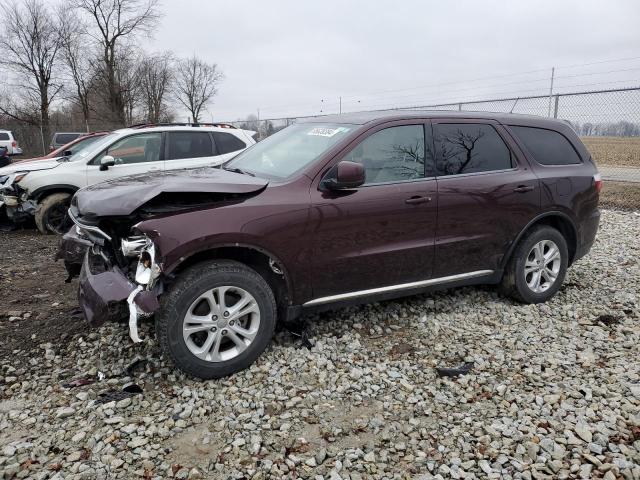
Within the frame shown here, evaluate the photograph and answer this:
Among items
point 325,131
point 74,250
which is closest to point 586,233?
point 325,131

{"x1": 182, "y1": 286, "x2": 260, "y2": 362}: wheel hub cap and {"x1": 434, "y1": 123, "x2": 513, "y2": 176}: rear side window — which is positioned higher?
{"x1": 434, "y1": 123, "x2": 513, "y2": 176}: rear side window

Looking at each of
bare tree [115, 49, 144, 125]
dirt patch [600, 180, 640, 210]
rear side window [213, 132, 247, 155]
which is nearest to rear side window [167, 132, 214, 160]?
rear side window [213, 132, 247, 155]

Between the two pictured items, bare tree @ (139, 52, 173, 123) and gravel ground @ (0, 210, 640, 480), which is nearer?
gravel ground @ (0, 210, 640, 480)

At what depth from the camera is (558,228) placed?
186 inches

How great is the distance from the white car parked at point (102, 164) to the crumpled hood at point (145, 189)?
13.7 feet

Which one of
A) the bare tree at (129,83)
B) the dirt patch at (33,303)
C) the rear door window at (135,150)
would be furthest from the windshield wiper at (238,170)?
the bare tree at (129,83)

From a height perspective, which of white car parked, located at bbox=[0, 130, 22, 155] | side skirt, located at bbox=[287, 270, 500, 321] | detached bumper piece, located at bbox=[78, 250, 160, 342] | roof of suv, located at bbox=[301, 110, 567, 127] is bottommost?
side skirt, located at bbox=[287, 270, 500, 321]

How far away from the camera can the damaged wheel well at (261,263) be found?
319 cm

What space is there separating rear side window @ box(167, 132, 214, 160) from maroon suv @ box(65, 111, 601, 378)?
3791mm

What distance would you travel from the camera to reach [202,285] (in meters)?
3.05

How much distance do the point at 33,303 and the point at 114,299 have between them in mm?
2119

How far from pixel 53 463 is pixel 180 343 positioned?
0.91 meters

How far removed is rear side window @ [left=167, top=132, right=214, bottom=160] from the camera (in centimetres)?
788

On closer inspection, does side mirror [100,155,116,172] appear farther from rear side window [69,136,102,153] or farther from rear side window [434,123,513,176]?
rear side window [434,123,513,176]
